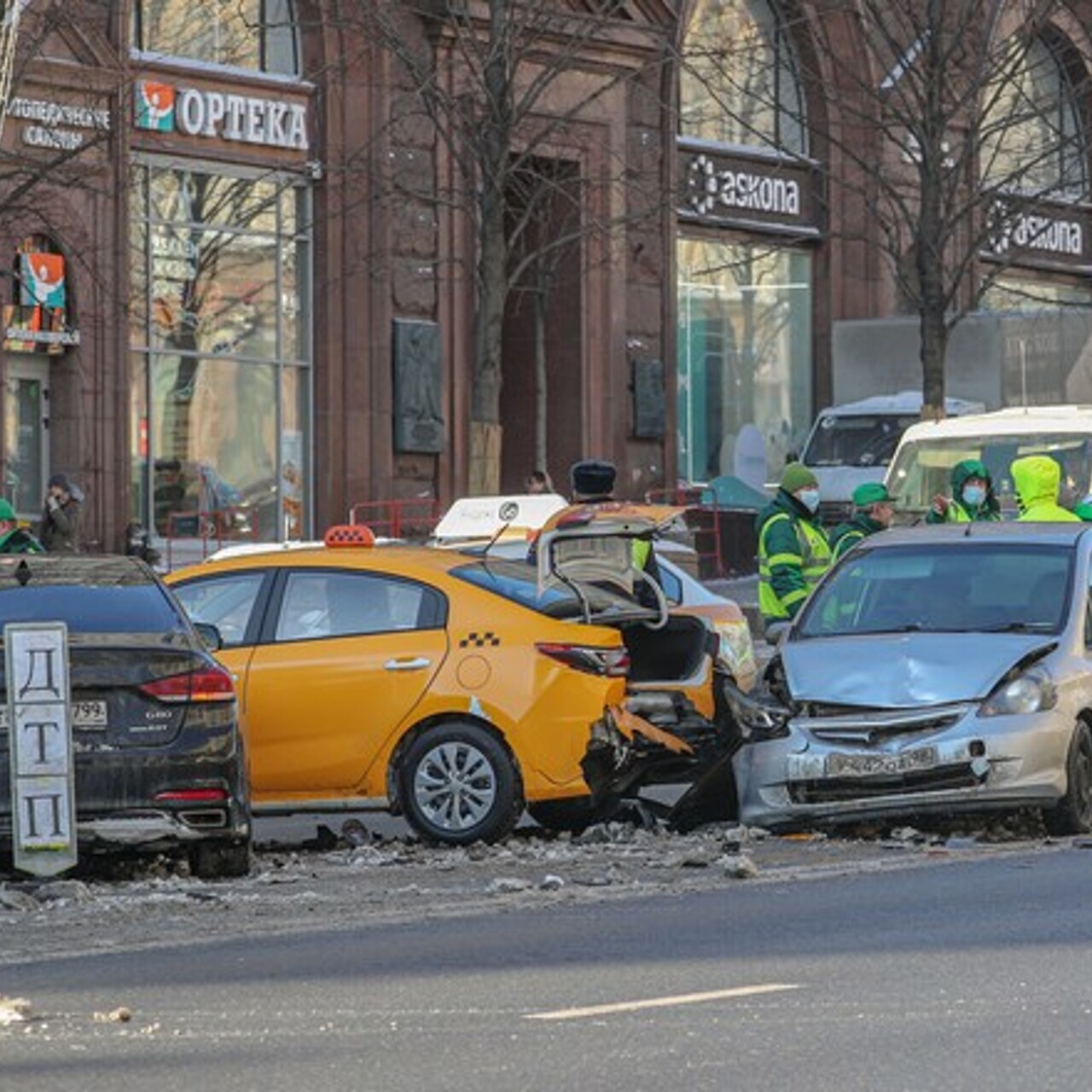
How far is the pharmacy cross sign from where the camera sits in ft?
48.6

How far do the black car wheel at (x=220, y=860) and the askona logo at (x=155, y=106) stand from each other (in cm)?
2155

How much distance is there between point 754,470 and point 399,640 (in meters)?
30.5

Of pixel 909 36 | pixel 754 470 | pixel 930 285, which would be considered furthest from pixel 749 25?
pixel 930 285

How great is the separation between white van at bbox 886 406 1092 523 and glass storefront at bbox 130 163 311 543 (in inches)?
420

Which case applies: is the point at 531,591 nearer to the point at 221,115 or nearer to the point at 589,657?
the point at 589,657

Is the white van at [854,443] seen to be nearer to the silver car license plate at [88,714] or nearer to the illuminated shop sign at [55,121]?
the illuminated shop sign at [55,121]

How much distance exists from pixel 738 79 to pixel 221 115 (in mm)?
10496

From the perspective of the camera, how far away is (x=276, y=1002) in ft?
35.5

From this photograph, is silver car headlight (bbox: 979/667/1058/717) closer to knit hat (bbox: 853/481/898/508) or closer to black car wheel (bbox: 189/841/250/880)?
black car wheel (bbox: 189/841/250/880)

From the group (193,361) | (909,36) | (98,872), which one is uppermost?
(909,36)

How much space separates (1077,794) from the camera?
1697 centimetres

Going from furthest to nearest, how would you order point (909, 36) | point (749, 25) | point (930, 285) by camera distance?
point (749, 25) → point (909, 36) → point (930, 285)

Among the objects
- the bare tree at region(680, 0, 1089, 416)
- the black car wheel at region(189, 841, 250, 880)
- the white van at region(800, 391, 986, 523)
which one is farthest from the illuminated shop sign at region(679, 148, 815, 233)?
the black car wheel at region(189, 841, 250, 880)

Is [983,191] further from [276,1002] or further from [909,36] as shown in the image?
[276,1002]
